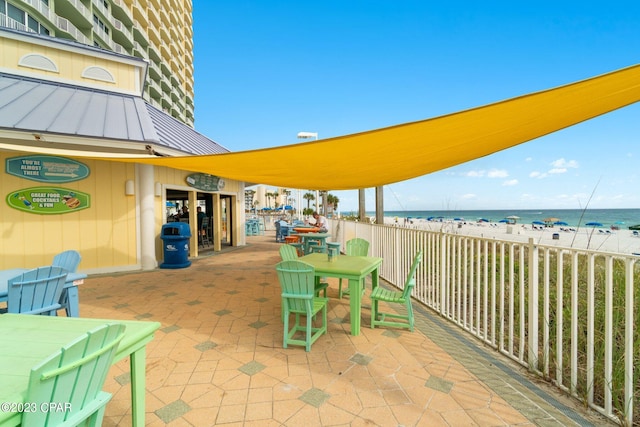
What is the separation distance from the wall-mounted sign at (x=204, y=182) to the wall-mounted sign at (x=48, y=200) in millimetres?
2561

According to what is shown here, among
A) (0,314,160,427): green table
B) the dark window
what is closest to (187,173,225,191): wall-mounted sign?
(0,314,160,427): green table

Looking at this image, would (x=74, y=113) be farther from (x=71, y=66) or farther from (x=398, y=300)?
(x=398, y=300)

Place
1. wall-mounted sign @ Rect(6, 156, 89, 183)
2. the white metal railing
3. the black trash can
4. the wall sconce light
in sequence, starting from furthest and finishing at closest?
the black trash can, the wall sconce light, wall-mounted sign @ Rect(6, 156, 89, 183), the white metal railing

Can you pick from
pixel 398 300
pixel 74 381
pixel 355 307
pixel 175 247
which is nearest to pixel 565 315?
pixel 398 300

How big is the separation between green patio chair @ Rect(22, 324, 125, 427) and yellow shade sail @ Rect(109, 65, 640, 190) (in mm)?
2055

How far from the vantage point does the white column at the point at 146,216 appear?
6879 mm

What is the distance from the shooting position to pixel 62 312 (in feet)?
13.1

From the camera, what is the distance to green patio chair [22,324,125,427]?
1027 millimetres

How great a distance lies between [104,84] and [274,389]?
921 cm

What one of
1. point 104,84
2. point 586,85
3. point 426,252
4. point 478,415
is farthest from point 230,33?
point 478,415

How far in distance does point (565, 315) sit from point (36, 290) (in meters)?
5.65

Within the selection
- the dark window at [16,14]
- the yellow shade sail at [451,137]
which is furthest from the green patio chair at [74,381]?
the dark window at [16,14]

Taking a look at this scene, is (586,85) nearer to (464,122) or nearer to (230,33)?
(464,122)

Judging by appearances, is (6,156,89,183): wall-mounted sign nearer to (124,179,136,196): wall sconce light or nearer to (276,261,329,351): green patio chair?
(124,179,136,196): wall sconce light
